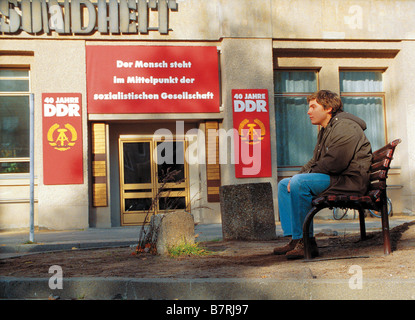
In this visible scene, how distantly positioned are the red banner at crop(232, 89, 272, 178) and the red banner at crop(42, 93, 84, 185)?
3821 mm

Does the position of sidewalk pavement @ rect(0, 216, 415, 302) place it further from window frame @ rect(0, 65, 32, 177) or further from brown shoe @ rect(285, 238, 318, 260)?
window frame @ rect(0, 65, 32, 177)

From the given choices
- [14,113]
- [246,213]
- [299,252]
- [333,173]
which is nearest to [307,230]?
[299,252]

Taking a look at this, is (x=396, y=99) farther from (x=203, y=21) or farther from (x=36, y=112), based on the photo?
(x=36, y=112)

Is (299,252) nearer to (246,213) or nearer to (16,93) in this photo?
(246,213)

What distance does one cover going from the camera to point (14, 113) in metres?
13.6

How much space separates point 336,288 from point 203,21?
1097cm

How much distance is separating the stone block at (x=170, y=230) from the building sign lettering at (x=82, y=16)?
8027 mm

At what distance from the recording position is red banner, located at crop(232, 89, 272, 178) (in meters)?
13.7

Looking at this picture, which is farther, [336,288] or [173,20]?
[173,20]

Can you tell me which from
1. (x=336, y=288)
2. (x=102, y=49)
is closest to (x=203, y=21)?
(x=102, y=49)

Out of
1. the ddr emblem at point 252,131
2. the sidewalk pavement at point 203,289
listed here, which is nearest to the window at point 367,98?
the ddr emblem at point 252,131

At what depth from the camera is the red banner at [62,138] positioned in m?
13.1

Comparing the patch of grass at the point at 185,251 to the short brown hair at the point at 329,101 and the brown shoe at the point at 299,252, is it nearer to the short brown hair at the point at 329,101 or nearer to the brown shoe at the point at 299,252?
the brown shoe at the point at 299,252
